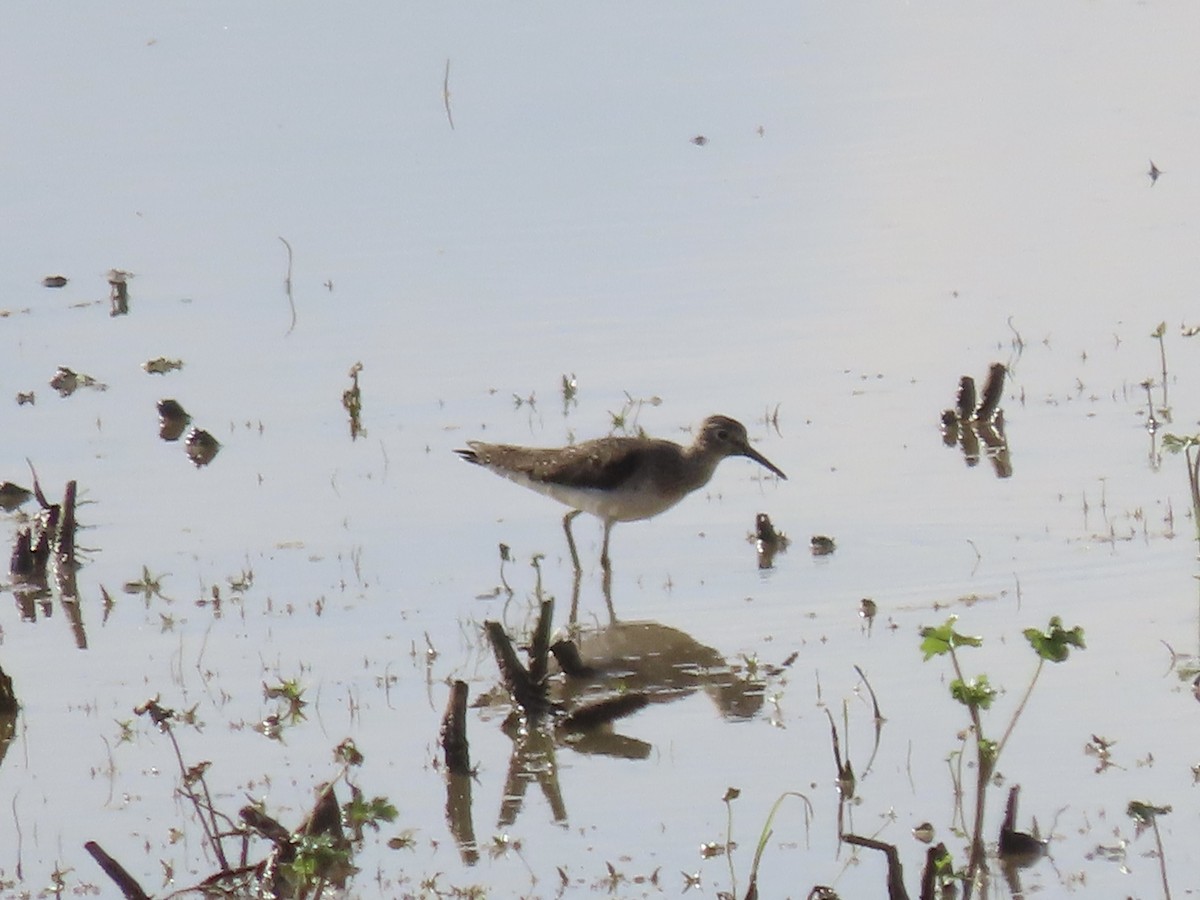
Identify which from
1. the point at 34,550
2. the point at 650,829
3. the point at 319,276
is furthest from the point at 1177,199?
the point at 650,829

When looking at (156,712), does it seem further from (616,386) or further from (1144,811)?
(616,386)

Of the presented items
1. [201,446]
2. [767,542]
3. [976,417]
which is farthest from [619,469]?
[201,446]

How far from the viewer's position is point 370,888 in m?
8.02

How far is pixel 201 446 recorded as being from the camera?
1427cm

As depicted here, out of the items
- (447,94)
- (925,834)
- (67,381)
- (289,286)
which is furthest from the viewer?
(447,94)

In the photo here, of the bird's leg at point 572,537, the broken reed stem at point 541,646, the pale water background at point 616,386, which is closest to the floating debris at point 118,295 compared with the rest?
the pale water background at point 616,386

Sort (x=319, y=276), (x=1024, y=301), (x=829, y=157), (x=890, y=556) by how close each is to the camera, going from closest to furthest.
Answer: (x=890, y=556), (x=1024, y=301), (x=319, y=276), (x=829, y=157)

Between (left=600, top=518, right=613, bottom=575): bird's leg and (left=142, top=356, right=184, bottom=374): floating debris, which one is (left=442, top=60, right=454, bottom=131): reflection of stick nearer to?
(left=142, top=356, right=184, bottom=374): floating debris

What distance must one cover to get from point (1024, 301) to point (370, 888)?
9231 mm

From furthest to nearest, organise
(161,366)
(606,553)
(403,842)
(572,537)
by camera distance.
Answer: (161,366)
(572,537)
(606,553)
(403,842)

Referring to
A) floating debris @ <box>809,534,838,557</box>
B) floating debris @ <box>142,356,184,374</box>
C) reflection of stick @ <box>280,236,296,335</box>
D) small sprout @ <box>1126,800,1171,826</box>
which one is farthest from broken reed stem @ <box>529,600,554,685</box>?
reflection of stick @ <box>280,236,296,335</box>

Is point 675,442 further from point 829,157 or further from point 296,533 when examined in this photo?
point 829,157

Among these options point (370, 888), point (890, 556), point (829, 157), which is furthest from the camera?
point (829, 157)

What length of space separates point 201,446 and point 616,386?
2.56m
